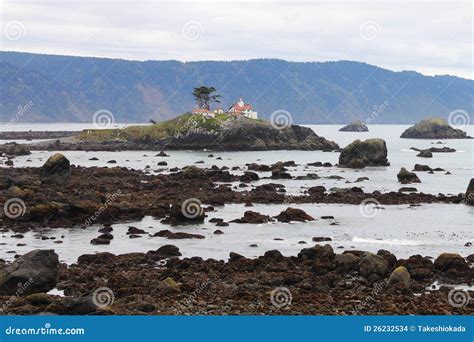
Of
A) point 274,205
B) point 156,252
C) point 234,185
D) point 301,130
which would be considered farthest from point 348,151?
point 156,252

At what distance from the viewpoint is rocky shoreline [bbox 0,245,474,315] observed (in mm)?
26984

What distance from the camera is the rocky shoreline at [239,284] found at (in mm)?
26984

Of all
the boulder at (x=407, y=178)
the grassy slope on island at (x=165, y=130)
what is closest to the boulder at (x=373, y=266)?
the boulder at (x=407, y=178)

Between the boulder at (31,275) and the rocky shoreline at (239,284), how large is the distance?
4 centimetres

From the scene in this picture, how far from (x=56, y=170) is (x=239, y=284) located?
45.2 meters

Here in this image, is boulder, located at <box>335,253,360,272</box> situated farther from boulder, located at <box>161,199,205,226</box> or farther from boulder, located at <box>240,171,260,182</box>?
boulder, located at <box>240,171,260,182</box>

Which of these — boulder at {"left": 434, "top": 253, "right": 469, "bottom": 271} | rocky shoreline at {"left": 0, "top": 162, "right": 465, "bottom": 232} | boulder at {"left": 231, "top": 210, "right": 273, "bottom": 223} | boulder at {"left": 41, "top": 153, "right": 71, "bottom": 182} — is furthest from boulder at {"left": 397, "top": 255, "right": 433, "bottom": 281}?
boulder at {"left": 41, "top": 153, "right": 71, "bottom": 182}

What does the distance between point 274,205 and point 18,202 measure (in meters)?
22.0

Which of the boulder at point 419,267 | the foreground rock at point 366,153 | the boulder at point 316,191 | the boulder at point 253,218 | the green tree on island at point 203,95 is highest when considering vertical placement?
the green tree on island at point 203,95

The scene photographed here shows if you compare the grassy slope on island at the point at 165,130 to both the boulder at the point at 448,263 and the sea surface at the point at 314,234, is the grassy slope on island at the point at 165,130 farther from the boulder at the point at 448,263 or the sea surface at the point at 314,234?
the boulder at the point at 448,263

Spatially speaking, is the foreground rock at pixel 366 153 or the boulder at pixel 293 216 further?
the foreground rock at pixel 366 153

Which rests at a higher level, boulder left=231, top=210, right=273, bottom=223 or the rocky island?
the rocky island

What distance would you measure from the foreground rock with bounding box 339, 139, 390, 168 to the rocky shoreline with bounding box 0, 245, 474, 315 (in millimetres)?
74669

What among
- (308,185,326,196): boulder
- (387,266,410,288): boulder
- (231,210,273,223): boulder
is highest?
(387,266,410,288): boulder
